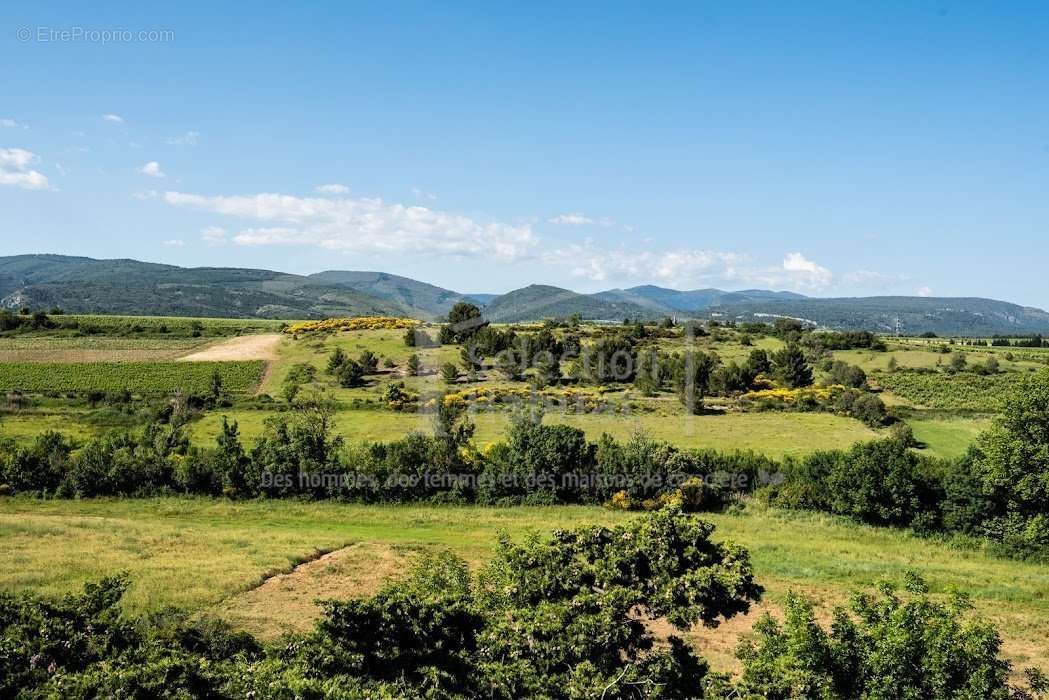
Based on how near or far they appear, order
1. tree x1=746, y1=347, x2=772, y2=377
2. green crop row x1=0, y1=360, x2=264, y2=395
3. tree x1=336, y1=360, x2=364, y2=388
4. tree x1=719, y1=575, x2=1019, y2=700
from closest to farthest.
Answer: tree x1=719, y1=575, x2=1019, y2=700
green crop row x1=0, y1=360, x2=264, y2=395
tree x1=336, y1=360, x2=364, y2=388
tree x1=746, y1=347, x2=772, y2=377

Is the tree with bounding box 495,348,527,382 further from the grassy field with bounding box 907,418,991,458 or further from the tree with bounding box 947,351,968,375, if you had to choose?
the tree with bounding box 947,351,968,375

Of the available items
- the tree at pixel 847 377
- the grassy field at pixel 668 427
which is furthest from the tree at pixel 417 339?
the tree at pixel 847 377

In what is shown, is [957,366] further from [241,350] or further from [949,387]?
[241,350]

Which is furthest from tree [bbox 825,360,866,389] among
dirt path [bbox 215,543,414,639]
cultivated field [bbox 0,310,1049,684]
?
dirt path [bbox 215,543,414,639]

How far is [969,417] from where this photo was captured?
204 feet

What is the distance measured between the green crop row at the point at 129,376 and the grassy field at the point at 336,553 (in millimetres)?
33862

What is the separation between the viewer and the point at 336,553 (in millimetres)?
28969

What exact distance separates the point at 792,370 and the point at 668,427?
27.2m

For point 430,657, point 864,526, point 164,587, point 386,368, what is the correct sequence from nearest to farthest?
point 430,657 < point 164,587 < point 864,526 < point 386,368

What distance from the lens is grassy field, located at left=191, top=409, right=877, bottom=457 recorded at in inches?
1951

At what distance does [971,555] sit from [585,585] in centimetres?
2632

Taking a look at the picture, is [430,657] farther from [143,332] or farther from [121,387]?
[143,332]

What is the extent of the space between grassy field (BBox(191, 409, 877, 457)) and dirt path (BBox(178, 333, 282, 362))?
95.1ft

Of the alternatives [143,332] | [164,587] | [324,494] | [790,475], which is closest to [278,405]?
[324,494]
